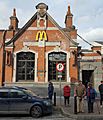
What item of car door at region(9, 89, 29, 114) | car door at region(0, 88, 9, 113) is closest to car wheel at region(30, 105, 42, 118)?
car door at region(9, 89, 29, 114)

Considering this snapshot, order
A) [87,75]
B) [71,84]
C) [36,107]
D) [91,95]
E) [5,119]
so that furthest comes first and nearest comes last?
1. [87,75]
2. [71,84]
3. [91,95]
4. [36,107]
5. [5,119]

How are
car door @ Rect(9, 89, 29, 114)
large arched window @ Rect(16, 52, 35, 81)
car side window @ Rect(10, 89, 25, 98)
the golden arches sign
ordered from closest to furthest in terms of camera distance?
car door @ Rect(9, 89, 29, 114) → car side window @ Rect(10, 89, 25, 98) → large arched window @ Rect(16, 52, 35, 81) → the golden arches sign

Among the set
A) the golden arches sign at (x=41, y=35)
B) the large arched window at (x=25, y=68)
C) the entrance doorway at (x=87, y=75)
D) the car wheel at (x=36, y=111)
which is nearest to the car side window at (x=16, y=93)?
the car wheel at (x=36, y=111)

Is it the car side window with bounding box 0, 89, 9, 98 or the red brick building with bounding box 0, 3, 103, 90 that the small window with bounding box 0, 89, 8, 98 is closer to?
the car side window with bounding box 0, 89, 9, 98

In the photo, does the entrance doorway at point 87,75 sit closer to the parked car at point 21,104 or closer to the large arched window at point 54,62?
the large arched window at point 54,62

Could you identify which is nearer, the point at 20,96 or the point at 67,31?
the point at 20,96

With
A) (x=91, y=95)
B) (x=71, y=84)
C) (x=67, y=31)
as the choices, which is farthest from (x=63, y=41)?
(x=91, y=95)

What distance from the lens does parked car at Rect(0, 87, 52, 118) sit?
38.4 ft

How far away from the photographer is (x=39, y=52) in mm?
23156

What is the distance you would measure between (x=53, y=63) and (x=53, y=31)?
3462 millimetres

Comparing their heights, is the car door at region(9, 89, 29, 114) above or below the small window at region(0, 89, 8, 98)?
below

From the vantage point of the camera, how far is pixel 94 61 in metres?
23.5

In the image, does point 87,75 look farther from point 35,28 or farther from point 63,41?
point 35,28

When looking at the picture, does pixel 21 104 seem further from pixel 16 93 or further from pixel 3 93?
pixel 3 93
